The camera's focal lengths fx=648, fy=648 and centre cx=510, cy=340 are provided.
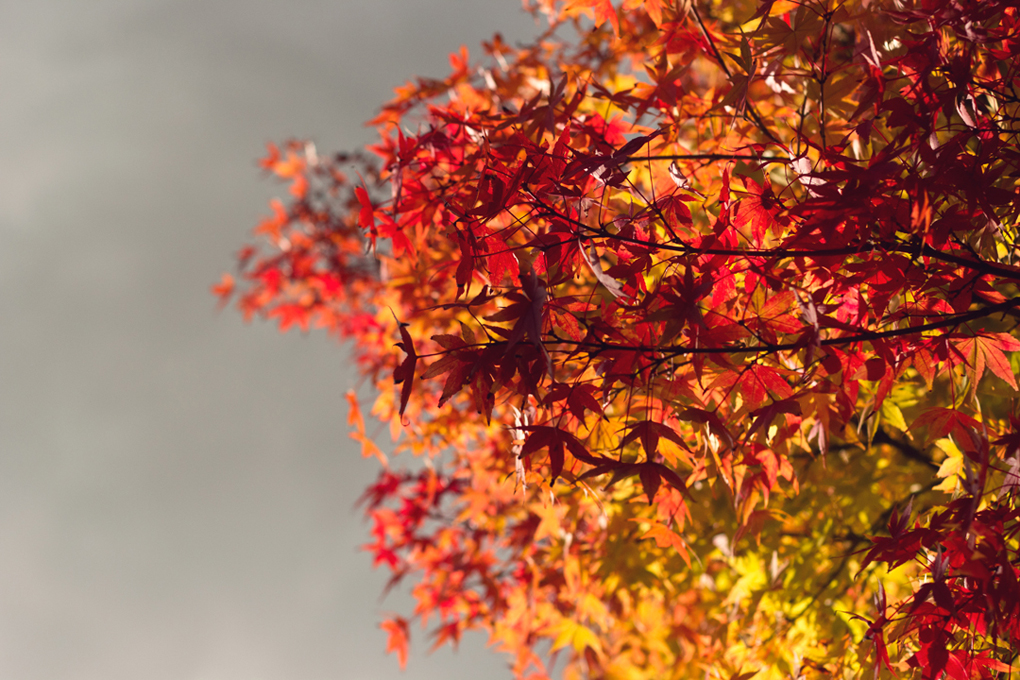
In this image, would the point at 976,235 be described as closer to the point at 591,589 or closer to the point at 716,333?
the point at 716,333

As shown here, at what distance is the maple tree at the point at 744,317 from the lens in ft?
3.63

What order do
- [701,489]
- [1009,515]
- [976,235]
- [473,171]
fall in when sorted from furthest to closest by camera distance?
[701,489] → [473,171] → [976,235] → [1009,515]

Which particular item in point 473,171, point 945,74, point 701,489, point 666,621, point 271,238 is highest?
point 271,238

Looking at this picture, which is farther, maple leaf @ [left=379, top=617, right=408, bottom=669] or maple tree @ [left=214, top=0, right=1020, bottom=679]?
maple leaf @ [left=379, top=617, right=408, bottom=669]

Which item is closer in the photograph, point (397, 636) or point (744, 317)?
point (744, 317)

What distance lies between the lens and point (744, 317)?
1.29m

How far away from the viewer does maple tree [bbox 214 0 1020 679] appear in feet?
3.63

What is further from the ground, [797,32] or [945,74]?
[797,32]

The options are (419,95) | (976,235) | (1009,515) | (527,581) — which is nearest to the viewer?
(1009,515)

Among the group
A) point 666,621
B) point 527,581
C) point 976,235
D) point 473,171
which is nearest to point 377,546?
point 527,581

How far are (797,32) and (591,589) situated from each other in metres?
2.22

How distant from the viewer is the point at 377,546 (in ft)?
10.4

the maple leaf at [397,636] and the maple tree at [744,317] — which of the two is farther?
the maple leaf at [397,636]

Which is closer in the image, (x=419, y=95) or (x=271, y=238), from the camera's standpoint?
(x=419, y=95)
